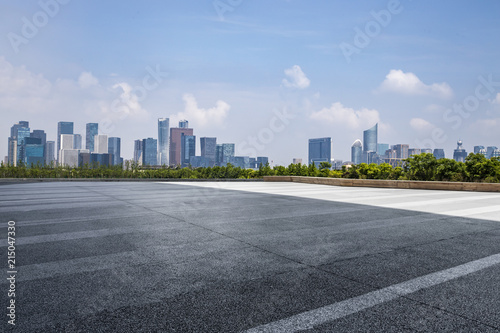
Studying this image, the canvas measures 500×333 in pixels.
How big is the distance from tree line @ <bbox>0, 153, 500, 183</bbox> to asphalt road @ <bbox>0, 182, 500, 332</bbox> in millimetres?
12032

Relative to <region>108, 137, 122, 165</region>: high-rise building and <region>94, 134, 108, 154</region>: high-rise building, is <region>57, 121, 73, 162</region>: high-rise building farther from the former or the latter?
<region>94, 134, 108, 154</region>: high-rise building

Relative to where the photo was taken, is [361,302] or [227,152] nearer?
[361,302]

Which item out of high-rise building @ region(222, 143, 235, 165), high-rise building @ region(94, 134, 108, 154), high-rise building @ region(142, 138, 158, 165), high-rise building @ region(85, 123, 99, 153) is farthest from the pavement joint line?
high-rise building @ region(142, 138, 158, 165)

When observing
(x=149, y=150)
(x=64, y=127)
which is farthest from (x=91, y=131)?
(x=64, y=127)

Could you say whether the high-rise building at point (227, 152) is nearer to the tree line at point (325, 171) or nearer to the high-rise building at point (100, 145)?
the high-rise building at point (100, 145)

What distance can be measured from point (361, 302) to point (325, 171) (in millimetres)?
23101

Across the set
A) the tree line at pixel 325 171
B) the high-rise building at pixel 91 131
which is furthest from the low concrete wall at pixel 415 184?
the high-rise building at pixel 91 131

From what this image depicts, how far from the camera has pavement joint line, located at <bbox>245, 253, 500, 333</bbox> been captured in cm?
270

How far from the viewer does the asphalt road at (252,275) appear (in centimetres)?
280

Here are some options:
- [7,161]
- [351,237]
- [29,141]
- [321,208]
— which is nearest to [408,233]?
[351,237]

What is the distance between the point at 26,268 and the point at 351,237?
16.0 feet

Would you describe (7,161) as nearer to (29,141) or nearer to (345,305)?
(345,305)

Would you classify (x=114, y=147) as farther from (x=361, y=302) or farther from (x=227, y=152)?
(x=361, y=302)

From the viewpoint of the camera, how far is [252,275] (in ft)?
12.6
